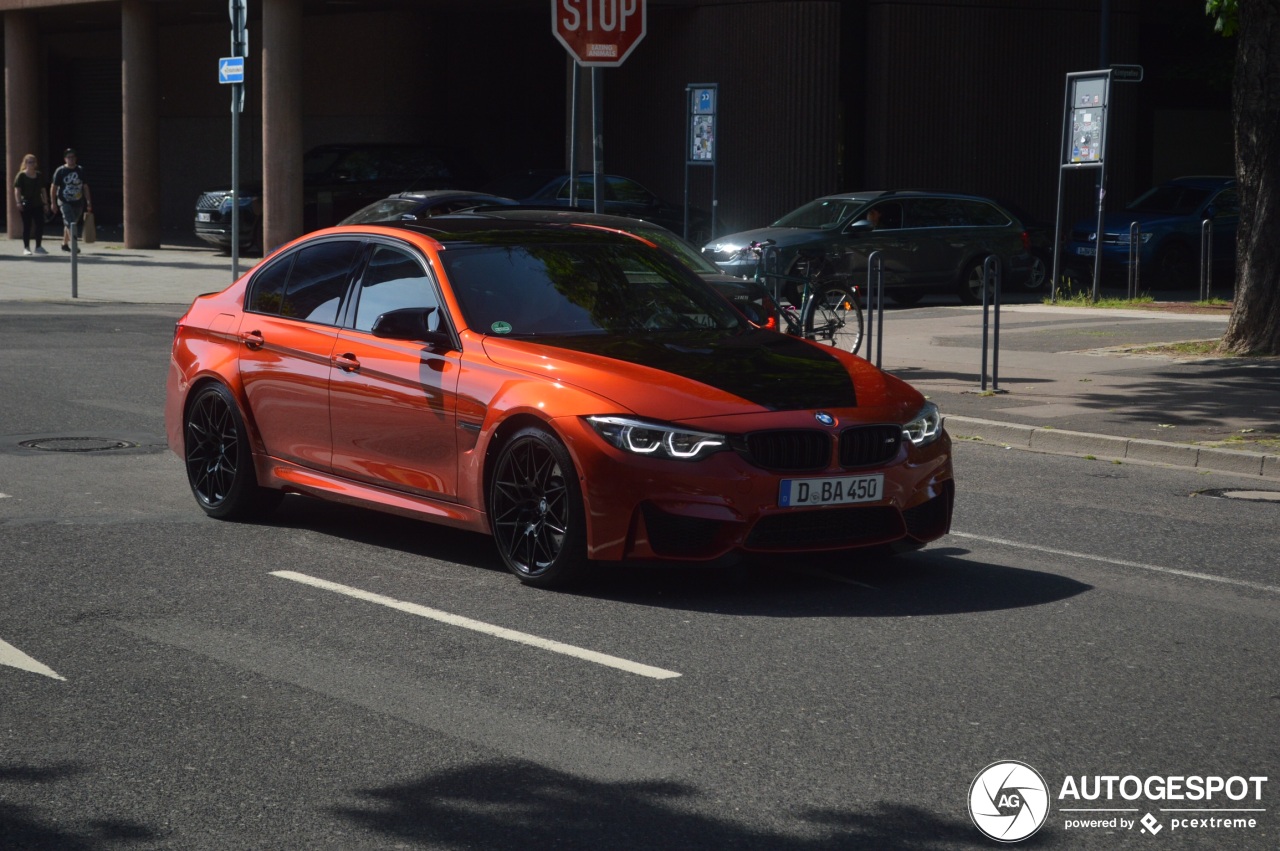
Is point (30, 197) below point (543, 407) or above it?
above

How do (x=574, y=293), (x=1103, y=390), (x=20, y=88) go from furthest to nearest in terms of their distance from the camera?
1. (x=20, y=88)
2. (x=1103, y=390)
3. (x=574, y=293)

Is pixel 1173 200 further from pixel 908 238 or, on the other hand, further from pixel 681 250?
pixel 681 250

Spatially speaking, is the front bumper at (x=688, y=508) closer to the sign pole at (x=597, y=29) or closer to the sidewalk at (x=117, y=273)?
the sign pole at (x=597, y=29)

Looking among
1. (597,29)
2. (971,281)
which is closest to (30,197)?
(971,281)

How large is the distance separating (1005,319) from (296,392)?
1442cm

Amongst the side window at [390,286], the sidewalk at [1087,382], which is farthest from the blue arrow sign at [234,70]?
the side window at [390,286]

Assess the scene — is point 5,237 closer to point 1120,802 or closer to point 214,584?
point 214,584

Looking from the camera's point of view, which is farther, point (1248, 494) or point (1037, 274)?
point (1037, 274)

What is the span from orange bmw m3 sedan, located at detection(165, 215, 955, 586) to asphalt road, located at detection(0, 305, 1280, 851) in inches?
12.1

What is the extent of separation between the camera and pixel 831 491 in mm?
7164

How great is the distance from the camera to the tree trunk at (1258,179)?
641 inches

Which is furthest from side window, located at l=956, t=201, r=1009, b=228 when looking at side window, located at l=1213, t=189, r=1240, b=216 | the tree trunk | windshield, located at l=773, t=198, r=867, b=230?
the tree trunk

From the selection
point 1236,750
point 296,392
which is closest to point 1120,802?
point 1236,750

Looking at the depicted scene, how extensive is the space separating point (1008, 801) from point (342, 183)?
29.3 meters
